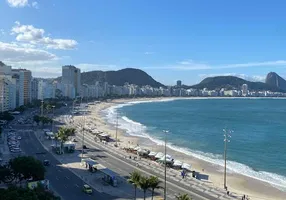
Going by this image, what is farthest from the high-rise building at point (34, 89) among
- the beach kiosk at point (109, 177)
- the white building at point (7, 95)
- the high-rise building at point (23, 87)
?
the beach kiosk at point (109, 177)

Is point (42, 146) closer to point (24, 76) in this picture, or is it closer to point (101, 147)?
point (101, 147)

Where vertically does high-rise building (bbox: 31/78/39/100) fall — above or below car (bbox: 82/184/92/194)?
above

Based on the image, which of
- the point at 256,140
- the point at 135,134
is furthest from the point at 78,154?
the point at 256,140

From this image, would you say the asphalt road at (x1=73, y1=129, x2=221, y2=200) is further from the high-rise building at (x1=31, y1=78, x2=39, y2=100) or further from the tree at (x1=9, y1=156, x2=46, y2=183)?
the high-rise building at (x1=31, y1=78, x2=39, y2=100)

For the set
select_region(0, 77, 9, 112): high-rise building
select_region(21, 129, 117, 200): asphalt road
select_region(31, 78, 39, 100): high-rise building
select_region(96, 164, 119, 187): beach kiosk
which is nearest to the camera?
select_region(21, 129, 117, 200): asphalt road

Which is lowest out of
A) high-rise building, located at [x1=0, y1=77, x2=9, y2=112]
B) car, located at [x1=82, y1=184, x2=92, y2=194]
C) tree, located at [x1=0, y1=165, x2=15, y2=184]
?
car, located at [x1=82, y1=184, x2=92, y2=194]

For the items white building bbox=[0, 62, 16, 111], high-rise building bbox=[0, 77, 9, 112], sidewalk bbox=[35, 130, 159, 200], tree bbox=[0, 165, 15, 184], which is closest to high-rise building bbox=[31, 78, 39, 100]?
white building bbox=[0, 62, 16, 111]

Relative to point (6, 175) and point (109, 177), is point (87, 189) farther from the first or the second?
point (6, 175)
